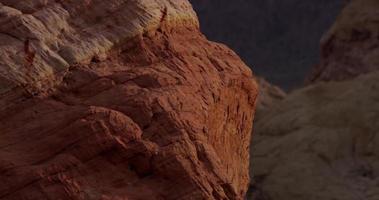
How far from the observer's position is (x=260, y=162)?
20938mm

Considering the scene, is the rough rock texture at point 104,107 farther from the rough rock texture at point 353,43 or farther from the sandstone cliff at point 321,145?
the rough rock texture at point 353,43

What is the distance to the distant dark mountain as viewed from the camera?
267 feet

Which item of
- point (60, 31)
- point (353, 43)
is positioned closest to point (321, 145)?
point (353, 43)

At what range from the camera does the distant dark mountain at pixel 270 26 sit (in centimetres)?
8150

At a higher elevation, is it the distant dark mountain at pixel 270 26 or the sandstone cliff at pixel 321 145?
the distant dark mountain at pixel 270 26

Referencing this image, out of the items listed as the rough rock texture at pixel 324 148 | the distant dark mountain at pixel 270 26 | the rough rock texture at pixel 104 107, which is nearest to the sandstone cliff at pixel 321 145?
the rough rock texture at pixel 324 148

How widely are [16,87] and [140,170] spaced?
5.13 ft

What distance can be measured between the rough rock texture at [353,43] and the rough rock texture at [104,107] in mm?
18335

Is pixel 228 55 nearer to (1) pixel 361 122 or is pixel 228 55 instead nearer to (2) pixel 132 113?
(2) pixel 132 113

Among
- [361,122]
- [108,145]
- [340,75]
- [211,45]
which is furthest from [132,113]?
[340,75]

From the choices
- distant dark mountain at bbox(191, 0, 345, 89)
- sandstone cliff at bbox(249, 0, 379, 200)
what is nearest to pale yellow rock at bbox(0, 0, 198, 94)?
sandstone cliff at bbox(249, 0, 379, 200)

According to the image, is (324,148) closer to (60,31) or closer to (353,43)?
(353,43)

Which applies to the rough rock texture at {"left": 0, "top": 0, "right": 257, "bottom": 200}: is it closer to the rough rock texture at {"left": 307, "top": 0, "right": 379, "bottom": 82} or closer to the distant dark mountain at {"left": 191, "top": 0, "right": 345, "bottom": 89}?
the rough rock texture at {"left": 307, "top": 0, "right": 379, "bottom": 82}

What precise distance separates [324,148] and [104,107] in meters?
11.0
